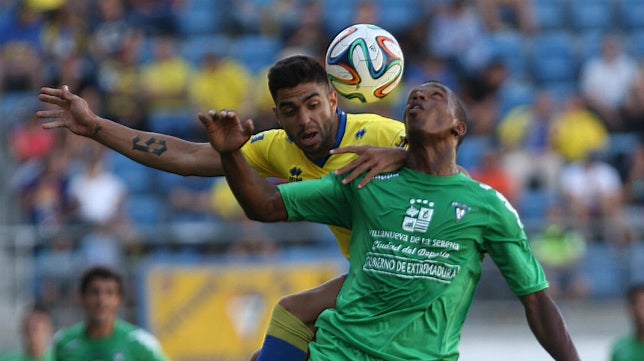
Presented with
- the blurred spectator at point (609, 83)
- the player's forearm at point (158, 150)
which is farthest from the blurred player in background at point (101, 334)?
the blurred spectator at point (609, 83)

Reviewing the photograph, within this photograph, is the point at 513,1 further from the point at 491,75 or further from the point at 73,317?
the point at 73,317

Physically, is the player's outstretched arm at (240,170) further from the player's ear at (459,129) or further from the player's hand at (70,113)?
the player's hand at (70,113)

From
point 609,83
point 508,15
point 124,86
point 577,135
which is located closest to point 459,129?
point 577,135

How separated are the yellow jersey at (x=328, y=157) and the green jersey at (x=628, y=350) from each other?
4426 millimetres

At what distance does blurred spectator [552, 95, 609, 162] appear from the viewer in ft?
49.8

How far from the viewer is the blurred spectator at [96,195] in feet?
44.8

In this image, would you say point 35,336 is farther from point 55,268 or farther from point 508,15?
point 508,15

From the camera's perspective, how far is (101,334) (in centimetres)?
939

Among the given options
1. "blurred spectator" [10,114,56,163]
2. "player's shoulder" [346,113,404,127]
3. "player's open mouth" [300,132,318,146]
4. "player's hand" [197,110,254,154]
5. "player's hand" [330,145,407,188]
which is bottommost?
"player's hand" [197,110,254,154]

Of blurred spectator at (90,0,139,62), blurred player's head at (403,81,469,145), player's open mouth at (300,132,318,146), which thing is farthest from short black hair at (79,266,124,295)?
blurred spectator at (90,0,139,62)

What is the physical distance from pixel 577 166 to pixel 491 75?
6.17 ft

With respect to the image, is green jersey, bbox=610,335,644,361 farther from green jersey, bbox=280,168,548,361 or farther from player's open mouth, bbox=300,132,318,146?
green jersey, bbox=280,168,548,361

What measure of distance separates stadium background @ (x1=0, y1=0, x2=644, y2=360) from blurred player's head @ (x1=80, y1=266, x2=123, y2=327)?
3.73 metres

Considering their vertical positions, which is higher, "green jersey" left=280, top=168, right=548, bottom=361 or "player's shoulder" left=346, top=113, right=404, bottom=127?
"player's shoulder" left=346, top=113, right=404, bottom=127
